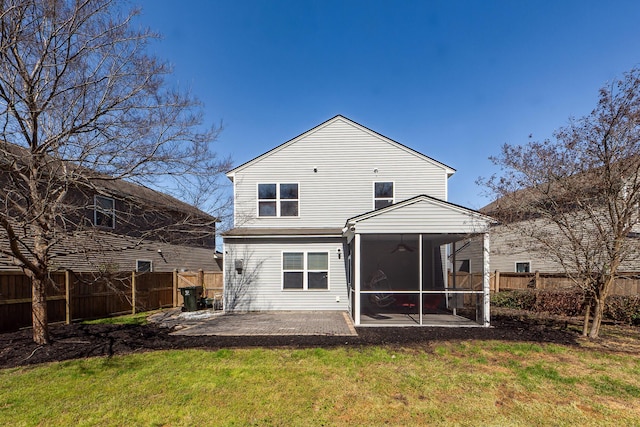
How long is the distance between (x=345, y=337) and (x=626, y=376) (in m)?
5.23

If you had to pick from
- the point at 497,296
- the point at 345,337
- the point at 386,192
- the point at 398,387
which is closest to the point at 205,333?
the point at 345,337

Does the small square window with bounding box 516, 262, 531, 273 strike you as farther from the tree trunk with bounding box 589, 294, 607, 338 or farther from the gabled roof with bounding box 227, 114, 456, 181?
the tree trunk with bounding box 589, 294, 607, 338

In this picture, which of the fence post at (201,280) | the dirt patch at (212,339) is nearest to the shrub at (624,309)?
the dirt patch at (212,339)

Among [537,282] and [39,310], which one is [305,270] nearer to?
[39,310]

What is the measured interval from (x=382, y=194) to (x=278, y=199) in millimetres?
4299

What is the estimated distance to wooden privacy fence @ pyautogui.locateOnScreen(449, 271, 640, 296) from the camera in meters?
10.4

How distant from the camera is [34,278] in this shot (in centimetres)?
680

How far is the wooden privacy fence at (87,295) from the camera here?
8.46m

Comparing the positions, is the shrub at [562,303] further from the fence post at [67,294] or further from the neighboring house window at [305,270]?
the fence post at [67,294]

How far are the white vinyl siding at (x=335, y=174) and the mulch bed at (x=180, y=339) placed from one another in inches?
217

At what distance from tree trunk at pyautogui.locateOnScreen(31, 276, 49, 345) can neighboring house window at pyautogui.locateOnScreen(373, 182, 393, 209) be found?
413 inches

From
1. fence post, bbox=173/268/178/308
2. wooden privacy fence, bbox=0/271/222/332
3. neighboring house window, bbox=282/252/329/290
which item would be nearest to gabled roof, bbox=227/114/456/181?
neighboring house window, bbox=282/252/329/290

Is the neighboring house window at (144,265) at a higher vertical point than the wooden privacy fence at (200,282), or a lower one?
higher

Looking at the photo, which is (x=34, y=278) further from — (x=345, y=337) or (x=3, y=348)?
(x=345, y=337)
